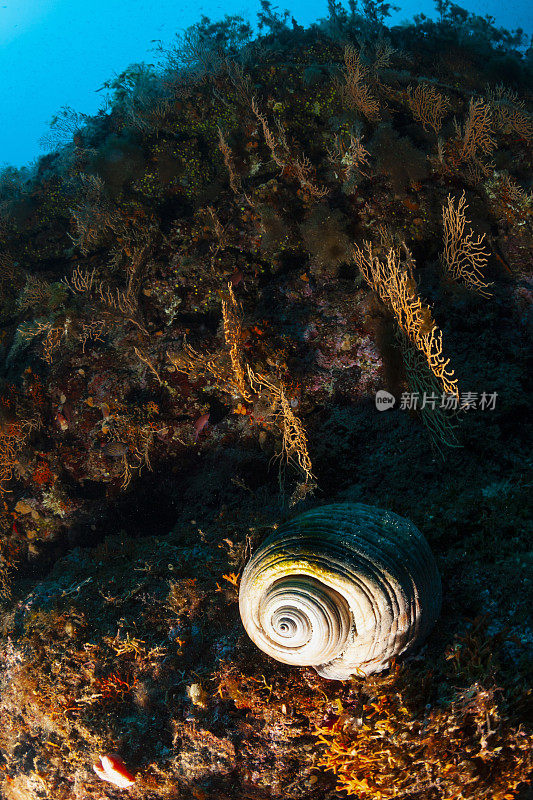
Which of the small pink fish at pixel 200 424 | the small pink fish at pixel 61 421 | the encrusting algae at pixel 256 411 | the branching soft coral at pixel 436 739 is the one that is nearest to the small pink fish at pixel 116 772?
the encrusting algae at pixel 256 411

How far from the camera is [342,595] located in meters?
2.68

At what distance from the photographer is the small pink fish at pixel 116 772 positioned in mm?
3334

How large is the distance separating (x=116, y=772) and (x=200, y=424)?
11.9ft

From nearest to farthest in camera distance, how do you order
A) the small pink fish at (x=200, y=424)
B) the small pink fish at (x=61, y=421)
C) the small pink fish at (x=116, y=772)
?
the small pink fish at (x=116, y=772) < the small pink fish at (x=200, y=424) < the small pink fish at (x=61, y=421)

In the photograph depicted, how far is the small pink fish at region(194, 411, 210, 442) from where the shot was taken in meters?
5.66

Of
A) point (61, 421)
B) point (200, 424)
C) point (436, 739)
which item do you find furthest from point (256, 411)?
point (436, 739)

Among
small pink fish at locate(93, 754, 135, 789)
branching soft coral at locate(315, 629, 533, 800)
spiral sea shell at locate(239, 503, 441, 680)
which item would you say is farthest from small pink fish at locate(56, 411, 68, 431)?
branching soft coral at locate(315, 629, 533, 800)

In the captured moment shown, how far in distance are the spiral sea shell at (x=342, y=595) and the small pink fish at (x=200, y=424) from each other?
2.88 metres

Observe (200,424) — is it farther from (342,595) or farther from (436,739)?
(436,739)

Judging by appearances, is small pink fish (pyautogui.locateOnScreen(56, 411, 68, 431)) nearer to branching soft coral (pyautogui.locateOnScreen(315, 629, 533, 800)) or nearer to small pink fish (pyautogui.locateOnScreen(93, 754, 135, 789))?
small pink fish (pyautogui.locateOnScreen(93, 754, 135, 789))

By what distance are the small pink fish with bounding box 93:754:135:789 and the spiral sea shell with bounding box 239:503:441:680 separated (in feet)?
5.99

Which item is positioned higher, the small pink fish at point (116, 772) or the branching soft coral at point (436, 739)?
the branching soft coral at point (436, 739)

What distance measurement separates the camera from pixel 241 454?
544 centimetres

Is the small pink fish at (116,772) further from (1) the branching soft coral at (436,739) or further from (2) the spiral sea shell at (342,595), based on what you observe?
(2) the spiral sea shell at (342,595)
